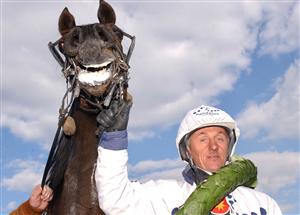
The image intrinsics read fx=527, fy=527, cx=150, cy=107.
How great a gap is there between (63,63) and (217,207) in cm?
223

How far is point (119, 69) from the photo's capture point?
Result: 511 cm

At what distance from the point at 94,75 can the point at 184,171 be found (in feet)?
6.60

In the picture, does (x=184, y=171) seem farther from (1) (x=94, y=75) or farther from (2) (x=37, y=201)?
(1) (x=94, y=75)

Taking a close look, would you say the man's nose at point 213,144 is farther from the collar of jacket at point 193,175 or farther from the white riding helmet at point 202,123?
the collar of jacket at point 193,175

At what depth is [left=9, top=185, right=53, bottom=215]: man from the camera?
577 centimetres

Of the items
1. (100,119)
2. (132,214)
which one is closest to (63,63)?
(100,119)

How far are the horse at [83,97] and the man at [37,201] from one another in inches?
3.9

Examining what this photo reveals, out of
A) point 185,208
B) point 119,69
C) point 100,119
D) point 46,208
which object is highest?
point 119,69

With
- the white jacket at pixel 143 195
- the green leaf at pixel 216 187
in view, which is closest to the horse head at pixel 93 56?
the white jacket at pixel 143 195

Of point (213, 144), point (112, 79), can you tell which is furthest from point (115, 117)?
point (213, 144)

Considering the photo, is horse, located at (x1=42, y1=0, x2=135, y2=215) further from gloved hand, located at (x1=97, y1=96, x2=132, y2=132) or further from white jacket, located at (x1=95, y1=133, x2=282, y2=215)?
white jacket, located at (x1=95, y1=133, x2=282, y2=215)

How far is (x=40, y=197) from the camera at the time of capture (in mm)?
5820

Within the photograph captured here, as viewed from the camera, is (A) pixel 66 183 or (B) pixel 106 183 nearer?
(B) pixel 106 183

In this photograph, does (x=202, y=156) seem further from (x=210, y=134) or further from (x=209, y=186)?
(x=209, y=186)
